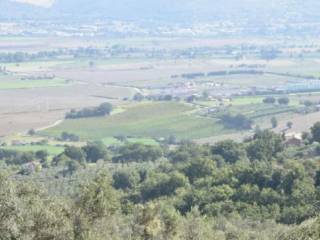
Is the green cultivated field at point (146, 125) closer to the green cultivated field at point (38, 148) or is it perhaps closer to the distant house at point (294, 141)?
the green cultivated field at point (38, 148)

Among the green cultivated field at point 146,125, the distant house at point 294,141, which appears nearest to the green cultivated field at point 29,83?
the green cultivated field at point 146,125

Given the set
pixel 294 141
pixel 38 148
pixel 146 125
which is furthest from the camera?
pixel 146 125

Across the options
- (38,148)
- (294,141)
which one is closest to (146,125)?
(38,148)

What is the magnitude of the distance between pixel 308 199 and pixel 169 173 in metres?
10.8

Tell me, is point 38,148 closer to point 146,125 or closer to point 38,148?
point 38,148

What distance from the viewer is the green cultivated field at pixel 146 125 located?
81.3 metres

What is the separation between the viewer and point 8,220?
2150 cm

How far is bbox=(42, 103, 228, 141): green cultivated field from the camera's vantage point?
3200 inches

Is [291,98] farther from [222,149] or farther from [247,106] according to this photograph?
[222,149]

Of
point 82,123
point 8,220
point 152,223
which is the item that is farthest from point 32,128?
point 8,220

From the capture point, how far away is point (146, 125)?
281 ft

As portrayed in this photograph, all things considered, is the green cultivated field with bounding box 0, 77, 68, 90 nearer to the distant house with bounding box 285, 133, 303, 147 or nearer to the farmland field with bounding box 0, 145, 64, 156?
the farmland field with bounding box 0, 145, 64, 156

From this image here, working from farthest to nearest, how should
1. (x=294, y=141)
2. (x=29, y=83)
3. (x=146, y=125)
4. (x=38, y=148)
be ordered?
(x=29, y=83), (x=146, y=125), (x=38, y=148), (x=294, y=141)

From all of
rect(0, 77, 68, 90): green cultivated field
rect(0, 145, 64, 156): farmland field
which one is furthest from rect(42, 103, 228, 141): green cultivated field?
rect(0, 77, 68, 90): green cultivated field
